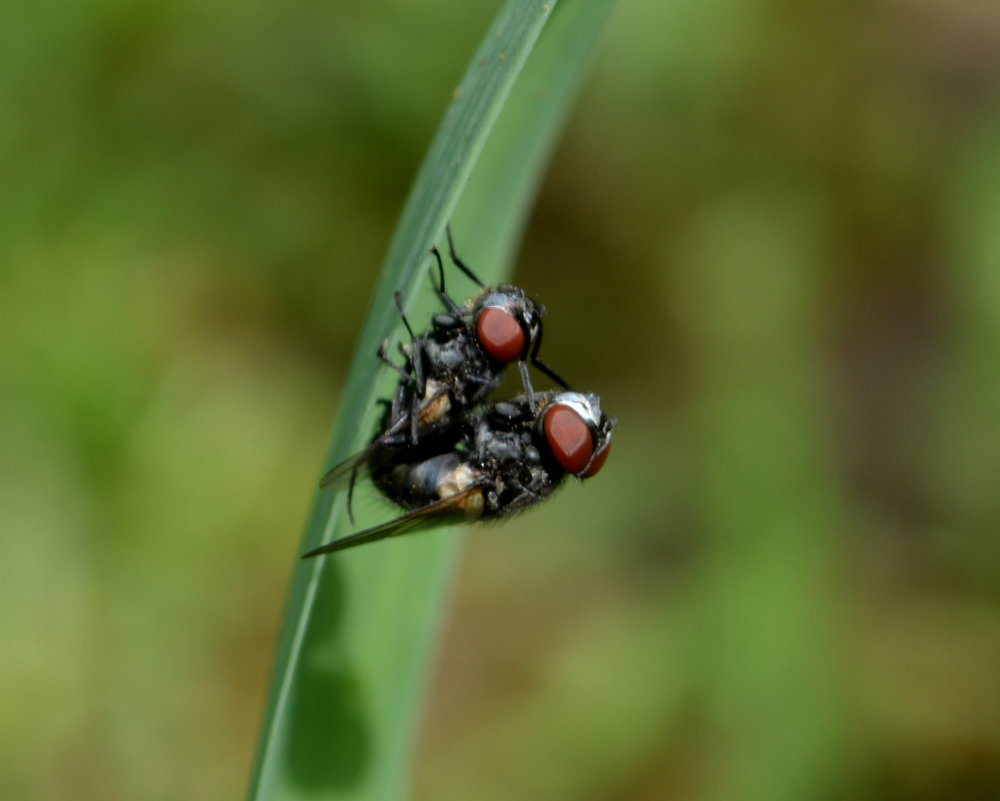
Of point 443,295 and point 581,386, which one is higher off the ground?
point 443,295

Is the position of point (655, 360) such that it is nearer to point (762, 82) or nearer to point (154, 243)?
point (762, 82)

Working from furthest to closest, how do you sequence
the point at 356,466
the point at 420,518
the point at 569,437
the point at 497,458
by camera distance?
the point at 497,458, the point at 569,437, the point at 420,518, the point at 356,466

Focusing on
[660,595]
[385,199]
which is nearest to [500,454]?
[660,595]

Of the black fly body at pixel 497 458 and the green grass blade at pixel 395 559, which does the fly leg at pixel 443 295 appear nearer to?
the green grass blade at pixel 395 559

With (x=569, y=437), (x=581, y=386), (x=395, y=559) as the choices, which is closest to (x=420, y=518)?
(x=395, y=559)

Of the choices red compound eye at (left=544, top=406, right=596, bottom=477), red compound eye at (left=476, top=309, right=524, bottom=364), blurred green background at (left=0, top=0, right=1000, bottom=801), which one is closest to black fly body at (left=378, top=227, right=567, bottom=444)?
red compound eye at (left=476, top=309, right=524, bottom=364)

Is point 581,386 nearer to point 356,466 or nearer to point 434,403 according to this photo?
point 434,403

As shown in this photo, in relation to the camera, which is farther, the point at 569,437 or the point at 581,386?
the point at 581,386
